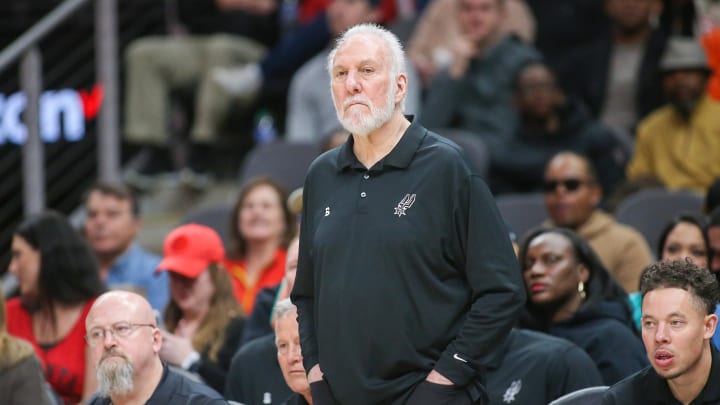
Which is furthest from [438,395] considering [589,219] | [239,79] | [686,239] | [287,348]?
[239,79]

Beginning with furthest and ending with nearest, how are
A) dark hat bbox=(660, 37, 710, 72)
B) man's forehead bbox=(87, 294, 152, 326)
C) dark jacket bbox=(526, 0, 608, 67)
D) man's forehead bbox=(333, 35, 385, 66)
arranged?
dark jacket bbox=(526, 0, 608, 67) → dark hat bbox=(660, 37, 710, 72) → man's forehead bbox=(87, 294, 152, 326) → man's forehead bbox=(333, 35, 385, 66)

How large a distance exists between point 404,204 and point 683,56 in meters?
4.32

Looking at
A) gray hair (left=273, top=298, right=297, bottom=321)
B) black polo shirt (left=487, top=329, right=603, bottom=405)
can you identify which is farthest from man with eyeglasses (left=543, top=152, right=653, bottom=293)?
gray hair (left=273, top=298, right=297, bottom=321)

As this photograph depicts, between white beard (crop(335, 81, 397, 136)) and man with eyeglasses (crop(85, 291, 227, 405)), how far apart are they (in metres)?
1.16

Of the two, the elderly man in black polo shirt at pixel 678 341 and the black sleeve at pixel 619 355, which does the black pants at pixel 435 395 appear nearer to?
the elderly man in black polo shirt at pixel 678 341

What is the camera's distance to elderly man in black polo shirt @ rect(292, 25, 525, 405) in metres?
3.32

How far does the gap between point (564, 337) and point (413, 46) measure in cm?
352

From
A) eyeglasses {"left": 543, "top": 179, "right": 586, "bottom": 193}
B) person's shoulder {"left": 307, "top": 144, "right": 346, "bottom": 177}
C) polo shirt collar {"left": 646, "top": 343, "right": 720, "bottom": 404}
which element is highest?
person's shoulder {"left": 307, "top": 144, "right": 346, "bottom": 177}

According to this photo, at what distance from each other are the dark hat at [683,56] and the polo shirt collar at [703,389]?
146 inches

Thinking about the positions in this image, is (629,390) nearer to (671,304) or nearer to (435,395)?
(671,304)

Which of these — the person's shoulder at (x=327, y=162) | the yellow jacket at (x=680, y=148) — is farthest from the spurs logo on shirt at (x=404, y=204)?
the yellow jacket at (x=680, y=148)

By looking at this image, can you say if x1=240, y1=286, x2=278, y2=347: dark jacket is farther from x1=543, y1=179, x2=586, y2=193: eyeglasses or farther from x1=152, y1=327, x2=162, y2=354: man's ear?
x1=543, y1=179, x2=586, y2=193: eyeglasses

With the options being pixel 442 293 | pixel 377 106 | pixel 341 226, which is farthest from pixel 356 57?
pixel 442 293

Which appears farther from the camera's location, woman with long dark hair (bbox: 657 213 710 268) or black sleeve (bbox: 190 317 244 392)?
woman with long dark hair (bbox: 657 213 710 268)
